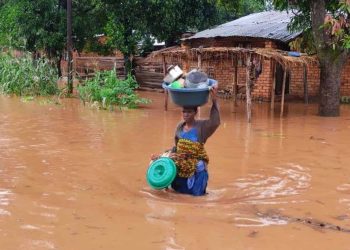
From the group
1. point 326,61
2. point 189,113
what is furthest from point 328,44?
point 189,113

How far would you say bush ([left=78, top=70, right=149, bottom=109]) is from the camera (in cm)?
1398

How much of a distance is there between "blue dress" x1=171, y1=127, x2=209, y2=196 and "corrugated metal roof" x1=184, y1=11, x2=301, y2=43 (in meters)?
11.5

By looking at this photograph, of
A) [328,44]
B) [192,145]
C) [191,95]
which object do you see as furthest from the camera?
[328,44]

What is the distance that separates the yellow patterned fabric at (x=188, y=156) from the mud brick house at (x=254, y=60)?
8326 millimetres

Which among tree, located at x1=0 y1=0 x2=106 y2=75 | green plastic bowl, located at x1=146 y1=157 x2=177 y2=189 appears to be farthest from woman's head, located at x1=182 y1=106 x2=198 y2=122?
tree, located at x1=0 y1=0 x2=106 y2=75

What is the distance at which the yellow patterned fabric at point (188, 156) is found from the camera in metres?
5.21

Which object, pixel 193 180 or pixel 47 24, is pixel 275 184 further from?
pixel 47 24

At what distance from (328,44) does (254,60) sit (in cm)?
195

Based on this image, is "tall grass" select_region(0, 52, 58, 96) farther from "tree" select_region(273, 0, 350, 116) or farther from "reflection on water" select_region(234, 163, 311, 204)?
"reflection on water" select_region(234, 163, 311, 204)

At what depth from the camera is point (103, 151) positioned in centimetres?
789

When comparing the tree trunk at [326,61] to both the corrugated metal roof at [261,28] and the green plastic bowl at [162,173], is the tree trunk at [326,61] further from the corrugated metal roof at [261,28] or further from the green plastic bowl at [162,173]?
the green plastic bowl at [162,173]

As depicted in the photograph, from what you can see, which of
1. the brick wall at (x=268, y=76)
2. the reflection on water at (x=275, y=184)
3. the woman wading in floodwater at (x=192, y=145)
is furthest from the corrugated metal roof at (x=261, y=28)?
Answer: the woman wading in floodwater at (x=192, y=145)

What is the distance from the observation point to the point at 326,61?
12492mm

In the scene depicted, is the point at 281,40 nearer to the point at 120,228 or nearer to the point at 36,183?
the point at 36,183
